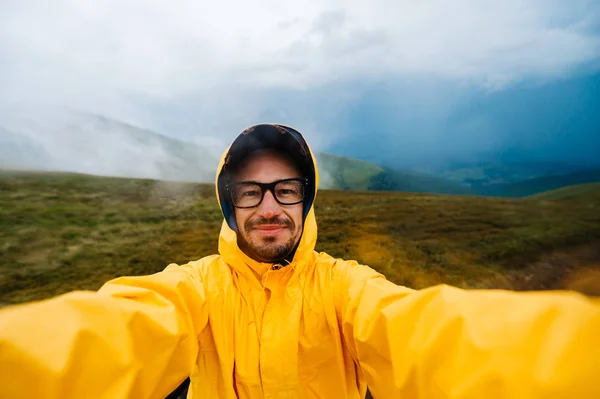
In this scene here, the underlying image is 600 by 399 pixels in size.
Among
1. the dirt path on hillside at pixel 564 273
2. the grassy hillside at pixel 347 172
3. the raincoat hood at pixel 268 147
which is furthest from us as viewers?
the grassy hillside at pixel 347 172

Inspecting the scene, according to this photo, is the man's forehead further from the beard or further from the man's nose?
the beard

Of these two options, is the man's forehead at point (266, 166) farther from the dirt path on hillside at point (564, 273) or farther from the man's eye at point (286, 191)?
the dirt path on hillside at point (564, 273)

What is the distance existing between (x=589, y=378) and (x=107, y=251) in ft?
→ 44.9

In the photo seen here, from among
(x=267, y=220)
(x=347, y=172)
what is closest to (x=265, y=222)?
(x=267, y=220)

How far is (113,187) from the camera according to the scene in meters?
20.6

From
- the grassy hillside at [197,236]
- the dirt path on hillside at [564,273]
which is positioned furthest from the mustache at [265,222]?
the dirt path on hillside at [564,273]

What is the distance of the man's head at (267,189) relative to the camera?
106 inches

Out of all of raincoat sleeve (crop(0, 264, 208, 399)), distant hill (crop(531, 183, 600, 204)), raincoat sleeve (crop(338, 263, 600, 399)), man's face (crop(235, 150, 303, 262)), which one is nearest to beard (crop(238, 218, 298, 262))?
man's face (crop(235, 150, 303, 262))

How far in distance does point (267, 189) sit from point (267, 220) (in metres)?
0.32

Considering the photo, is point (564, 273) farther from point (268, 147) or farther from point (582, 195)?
point (582, 195)

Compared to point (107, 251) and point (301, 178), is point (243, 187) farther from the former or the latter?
point (107, 251)

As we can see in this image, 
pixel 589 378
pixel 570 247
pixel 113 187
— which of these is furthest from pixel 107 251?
pixel 570 247

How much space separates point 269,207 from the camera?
278cm

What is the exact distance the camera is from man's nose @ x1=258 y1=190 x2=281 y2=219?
2.75 meters
